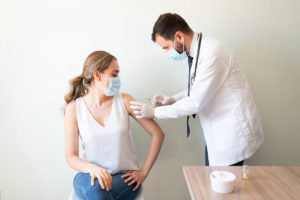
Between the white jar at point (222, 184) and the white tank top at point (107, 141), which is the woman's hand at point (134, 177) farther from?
the white jar at point (222, 184)

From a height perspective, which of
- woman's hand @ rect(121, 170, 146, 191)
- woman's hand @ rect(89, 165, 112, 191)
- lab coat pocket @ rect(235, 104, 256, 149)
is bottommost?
woman's hand @ rect(121, 170, 146, 191)

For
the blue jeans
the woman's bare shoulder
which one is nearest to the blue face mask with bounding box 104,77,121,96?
the woman's bare shoulder

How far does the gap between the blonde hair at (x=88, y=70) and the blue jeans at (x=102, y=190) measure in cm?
54

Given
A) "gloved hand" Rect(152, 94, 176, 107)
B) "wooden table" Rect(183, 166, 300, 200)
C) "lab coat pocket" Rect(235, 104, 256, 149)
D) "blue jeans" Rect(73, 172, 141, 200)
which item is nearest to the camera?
"wooden table" Rect(183, 166, 300, 200)

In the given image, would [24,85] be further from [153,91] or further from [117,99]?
[153,91]

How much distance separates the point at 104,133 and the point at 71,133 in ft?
0.70

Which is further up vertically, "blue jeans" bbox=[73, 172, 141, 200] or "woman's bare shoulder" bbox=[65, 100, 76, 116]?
"woman's bare shoulder" bbox=[65, 100, 76, 116]

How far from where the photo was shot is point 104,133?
5.00 feet

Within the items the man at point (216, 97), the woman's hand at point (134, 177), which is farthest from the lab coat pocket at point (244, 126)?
the woman's hand at point (134, 177)

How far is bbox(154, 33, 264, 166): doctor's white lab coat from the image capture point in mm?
1395

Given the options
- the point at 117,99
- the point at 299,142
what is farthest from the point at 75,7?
the point at 299,142

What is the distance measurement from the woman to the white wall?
0.30 metres

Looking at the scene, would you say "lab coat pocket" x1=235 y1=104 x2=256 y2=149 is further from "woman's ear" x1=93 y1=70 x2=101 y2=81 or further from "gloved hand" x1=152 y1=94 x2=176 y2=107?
"woman's ear" x1=93 y1=70 x2=101 y2=81

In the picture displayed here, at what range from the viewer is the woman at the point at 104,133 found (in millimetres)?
1494
